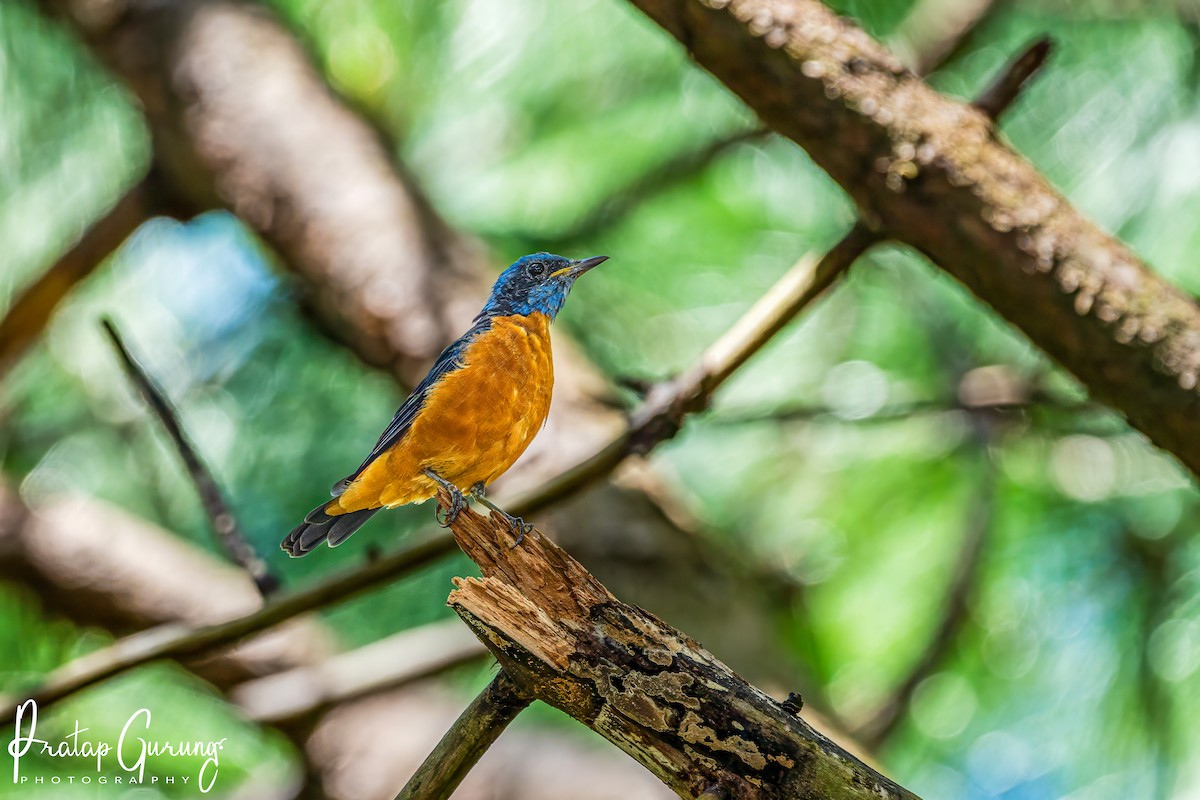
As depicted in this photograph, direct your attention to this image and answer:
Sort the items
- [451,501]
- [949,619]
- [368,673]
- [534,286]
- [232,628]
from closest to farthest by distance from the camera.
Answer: [451,501]
[534,286]
[232,628]
[368,673]
[949,619]

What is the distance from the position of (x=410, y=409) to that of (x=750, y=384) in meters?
3.13

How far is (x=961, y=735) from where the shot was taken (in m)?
5.33

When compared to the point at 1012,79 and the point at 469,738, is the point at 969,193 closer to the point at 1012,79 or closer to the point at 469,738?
the point at 1012,79

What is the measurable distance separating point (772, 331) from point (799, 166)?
7.86 feet

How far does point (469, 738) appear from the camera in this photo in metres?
1.86

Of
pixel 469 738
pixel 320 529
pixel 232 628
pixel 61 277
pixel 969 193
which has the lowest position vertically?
pixel 61 277

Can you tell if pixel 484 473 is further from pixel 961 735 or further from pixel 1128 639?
pixel 961 735

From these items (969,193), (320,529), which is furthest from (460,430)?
(969,193)

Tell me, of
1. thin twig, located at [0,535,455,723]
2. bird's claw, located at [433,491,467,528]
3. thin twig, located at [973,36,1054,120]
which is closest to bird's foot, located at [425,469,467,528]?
bird's claw, located at [433,491,467,528]

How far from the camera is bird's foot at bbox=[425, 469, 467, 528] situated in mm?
2152

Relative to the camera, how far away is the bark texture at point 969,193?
2863mm

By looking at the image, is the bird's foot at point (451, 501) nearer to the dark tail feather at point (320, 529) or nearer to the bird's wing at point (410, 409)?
the bird's wing at point (410, 409)

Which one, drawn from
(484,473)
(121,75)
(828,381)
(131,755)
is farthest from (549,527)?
(121,75)

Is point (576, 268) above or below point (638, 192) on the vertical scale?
below
